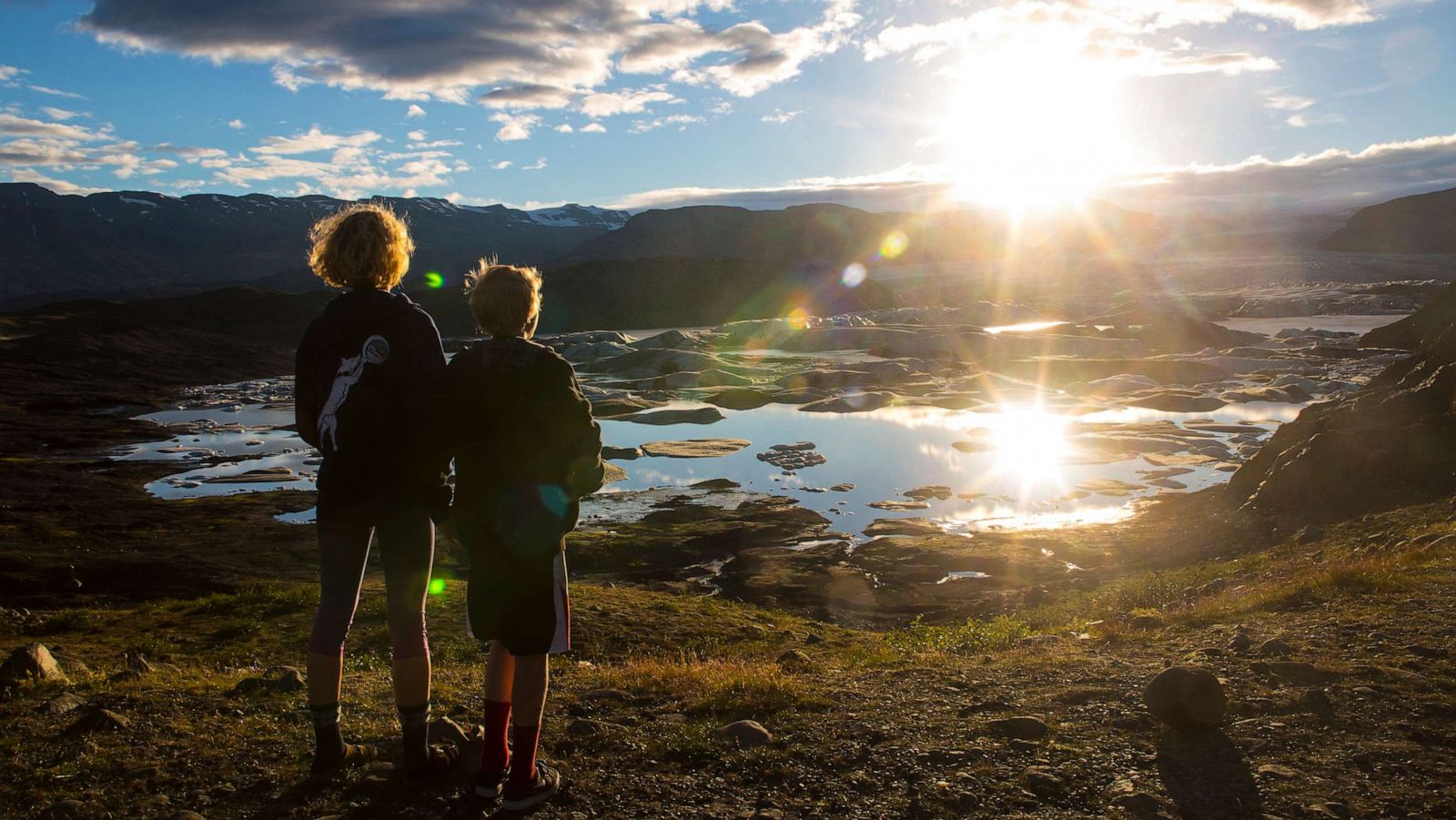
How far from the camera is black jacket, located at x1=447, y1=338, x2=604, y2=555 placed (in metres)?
3.77

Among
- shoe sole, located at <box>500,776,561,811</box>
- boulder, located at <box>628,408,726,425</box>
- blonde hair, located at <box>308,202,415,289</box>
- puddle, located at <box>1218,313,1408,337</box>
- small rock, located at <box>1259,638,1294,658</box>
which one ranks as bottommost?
boulder, located at <box>628,408,726,425</box>

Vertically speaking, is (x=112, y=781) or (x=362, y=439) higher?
(x=362, y=439)

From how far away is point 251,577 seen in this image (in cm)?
2214

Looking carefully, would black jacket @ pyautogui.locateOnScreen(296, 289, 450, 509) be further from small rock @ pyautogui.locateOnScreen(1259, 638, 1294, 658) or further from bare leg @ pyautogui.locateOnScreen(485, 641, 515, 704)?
small rock @ pyautogui.locateOnScreen(1259, 638, 1294, 658)

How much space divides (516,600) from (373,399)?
3.30ft

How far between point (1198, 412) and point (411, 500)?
58.1 metres

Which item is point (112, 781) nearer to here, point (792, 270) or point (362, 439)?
point (362, 439)

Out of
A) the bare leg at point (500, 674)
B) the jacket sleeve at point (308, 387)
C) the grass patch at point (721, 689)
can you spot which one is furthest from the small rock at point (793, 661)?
the jacket sleeve at point (308, 387)

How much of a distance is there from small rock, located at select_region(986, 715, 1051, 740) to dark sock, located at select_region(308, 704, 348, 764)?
11.3 feet

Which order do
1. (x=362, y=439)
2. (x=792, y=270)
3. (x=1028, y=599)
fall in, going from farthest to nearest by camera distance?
1. (x=792, y=270)
2. (x=1028, y=599)
3. (x=362, y=439)

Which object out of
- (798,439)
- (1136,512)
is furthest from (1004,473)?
(798,439)

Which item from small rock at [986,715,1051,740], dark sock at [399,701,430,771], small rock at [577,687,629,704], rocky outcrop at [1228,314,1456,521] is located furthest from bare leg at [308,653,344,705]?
rocky outcrop at [1228,314,1456,521]

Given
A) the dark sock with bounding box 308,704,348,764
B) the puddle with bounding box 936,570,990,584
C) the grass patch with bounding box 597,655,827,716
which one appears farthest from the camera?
the puddle with bounding box 936,570,990,584

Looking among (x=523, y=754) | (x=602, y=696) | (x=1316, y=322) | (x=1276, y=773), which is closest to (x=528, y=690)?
(x=523, y=754)
